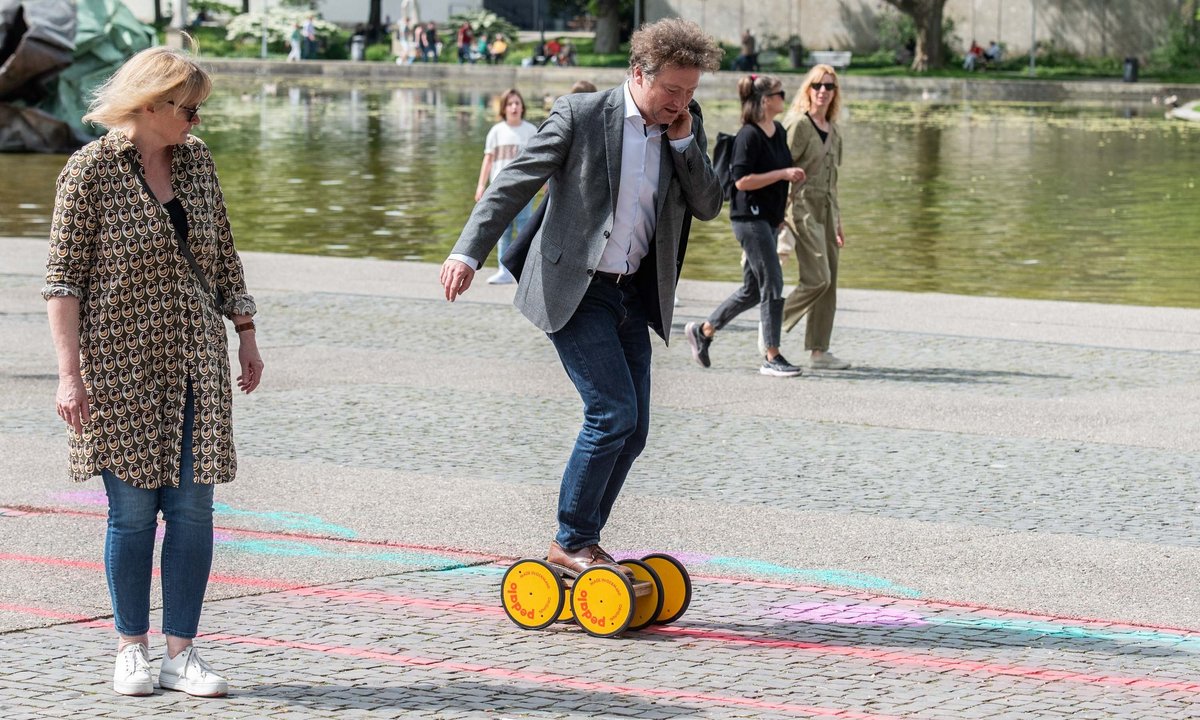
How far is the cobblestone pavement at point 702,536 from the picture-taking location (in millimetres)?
4824

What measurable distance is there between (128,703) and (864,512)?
3276 mm

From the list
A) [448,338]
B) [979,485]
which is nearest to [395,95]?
[448,338]

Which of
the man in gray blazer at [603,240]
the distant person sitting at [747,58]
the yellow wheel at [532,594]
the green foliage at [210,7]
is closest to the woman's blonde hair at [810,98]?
the man in gray blazer at [603,240]

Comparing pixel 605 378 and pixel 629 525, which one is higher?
pixel 605 378

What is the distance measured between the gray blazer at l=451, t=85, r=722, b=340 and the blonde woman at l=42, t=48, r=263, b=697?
2.97ft

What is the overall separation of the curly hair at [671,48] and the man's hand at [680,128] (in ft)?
0.60

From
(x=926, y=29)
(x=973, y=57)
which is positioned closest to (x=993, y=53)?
(x=973, y=57)

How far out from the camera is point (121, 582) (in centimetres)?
467

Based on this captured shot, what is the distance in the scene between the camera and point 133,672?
4.65 meters

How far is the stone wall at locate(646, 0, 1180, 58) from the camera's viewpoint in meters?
61.3

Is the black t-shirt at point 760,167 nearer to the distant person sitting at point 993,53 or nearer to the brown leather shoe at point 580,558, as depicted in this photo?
the brown leather shoe at point 580,558

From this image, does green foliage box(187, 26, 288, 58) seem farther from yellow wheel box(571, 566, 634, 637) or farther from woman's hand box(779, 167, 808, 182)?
yellow wheel box(571, 566, 634, 637)

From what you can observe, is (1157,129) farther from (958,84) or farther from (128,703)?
(128,703)

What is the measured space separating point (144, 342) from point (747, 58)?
5472 cm
